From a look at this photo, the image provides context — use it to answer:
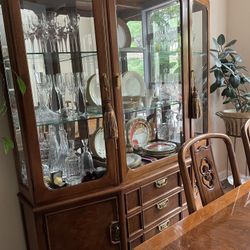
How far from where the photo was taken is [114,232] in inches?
62.5

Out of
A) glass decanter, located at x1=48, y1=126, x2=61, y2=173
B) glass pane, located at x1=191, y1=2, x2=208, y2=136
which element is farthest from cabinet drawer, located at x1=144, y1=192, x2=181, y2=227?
glass decanter, located at x1=48, y1=126, x2=61, y2=173

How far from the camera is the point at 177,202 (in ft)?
6.33

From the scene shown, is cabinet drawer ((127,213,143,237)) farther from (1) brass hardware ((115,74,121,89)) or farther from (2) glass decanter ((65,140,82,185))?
(1) brass hardware ((115,74,121,89))

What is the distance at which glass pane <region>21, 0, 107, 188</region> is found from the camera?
1.37 metres

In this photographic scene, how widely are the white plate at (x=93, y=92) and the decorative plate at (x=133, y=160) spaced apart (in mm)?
420

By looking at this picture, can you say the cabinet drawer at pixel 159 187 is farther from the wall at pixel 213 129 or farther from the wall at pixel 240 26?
the wall at pixel 240 26

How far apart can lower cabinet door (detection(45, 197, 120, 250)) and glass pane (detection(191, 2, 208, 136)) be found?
91cm

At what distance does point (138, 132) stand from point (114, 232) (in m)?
0.67

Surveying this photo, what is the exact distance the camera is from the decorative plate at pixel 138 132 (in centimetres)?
178

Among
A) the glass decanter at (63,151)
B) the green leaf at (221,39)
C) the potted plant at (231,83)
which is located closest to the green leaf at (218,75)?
the potted plant at (231,83)

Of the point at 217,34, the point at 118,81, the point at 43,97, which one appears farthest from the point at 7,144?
the point at 217,34

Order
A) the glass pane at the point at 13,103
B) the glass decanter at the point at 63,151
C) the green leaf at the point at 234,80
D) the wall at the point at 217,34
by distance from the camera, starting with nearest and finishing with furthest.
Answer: the glass pane at the point at 13,103 < the glass decanter at the point at 63,151 < the green leaf at the point at 234,80 < the wall at the point at 217,34

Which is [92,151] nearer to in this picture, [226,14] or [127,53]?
[127,53]

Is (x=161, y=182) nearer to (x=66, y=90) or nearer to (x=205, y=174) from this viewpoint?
(x=205, y=174)
